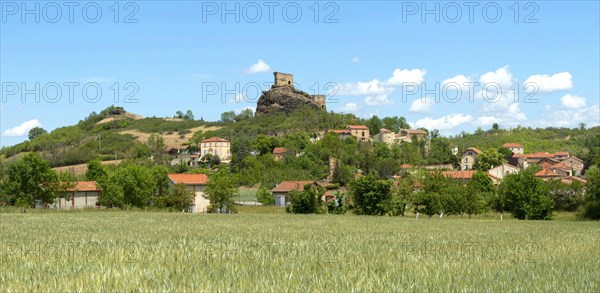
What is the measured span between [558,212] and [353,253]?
8953cm

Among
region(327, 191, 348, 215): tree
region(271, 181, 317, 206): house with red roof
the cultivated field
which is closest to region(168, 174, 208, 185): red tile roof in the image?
region(271, 181, 317, 206): house with red roof

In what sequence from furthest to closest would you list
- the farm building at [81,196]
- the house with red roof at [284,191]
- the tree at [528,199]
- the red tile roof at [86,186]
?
1. the house with red roof at [284,191]
2. the red tile roof at [86,186]
3. the farm building at [81,196]
4. the tree at [528,199]

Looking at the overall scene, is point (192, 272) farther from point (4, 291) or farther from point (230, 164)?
point (230, 164)

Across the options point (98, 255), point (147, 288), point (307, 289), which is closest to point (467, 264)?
point (307, 289)

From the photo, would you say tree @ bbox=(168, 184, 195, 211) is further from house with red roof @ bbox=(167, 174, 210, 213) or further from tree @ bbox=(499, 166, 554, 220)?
tree @ bbox=(499, 166, 554, 220)

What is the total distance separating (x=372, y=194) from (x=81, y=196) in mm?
50951

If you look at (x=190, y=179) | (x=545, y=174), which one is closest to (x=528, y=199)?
(x=190, y=179)

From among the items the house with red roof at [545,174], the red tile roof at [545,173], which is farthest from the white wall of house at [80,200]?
the red tile roof at [545,173]

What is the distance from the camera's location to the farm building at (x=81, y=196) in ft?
362

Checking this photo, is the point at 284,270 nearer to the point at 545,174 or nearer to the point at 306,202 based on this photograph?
the point at 306,202

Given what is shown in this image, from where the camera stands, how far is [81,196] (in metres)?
111

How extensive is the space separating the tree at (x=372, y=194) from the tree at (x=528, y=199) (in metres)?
17.0

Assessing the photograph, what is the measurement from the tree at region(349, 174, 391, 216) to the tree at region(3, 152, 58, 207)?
1782 inches

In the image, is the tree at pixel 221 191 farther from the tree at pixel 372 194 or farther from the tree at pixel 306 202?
the tree at pixel 372 194
